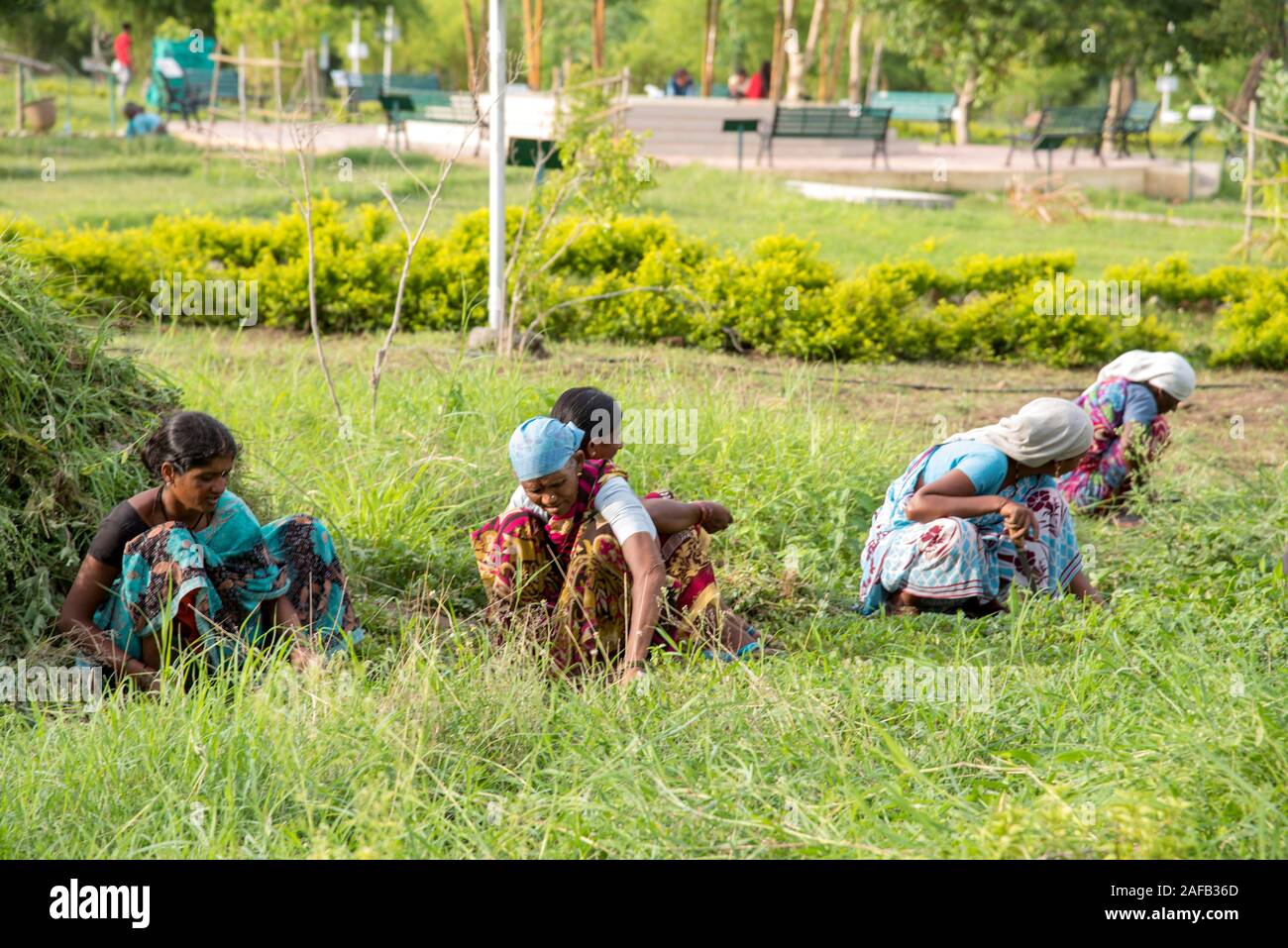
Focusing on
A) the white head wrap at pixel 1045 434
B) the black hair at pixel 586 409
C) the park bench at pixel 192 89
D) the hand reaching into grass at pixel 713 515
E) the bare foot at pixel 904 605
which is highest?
the park bench at pixel 192 89

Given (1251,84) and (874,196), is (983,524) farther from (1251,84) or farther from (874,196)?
(1251,84)

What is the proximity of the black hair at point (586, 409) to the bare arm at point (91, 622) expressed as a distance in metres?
1.34

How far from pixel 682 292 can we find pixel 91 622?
5943mm

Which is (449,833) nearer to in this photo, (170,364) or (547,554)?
(547,554)

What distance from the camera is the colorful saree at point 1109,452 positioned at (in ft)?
20.0

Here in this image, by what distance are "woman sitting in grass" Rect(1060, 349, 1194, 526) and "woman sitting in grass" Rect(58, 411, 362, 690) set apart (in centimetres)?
355

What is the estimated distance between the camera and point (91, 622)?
389 centimetres

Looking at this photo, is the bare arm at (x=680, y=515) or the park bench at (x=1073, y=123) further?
the park bench at (x=1073, y=123)

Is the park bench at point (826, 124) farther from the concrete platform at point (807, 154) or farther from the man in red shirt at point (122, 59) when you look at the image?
the man in red shirt at point (122, 59)

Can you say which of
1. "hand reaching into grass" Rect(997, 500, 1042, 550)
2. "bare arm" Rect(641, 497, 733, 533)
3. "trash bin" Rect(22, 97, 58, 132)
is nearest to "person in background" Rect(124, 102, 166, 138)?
"trash bin" Rect(22, 97, 58, 132)

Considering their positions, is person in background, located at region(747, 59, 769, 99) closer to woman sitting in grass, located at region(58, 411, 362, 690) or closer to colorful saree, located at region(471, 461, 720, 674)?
colorful saree, located at region(471, 461, 720, 674)

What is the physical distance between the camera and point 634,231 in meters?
9.91

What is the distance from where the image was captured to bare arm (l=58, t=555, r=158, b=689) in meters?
3.86

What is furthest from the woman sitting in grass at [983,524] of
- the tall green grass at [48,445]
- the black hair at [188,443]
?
the tall green grass at [48,445]
